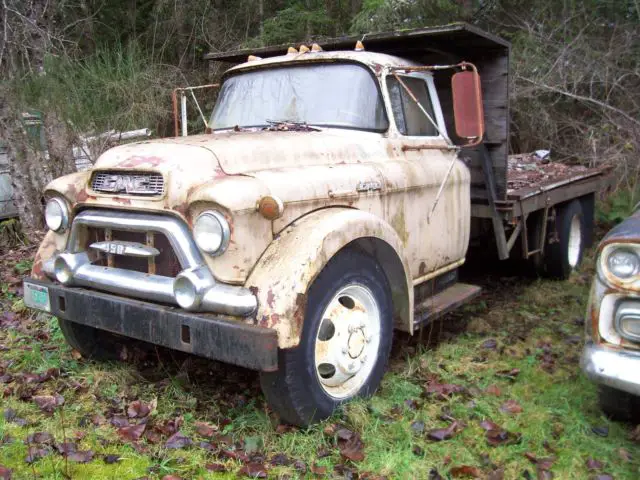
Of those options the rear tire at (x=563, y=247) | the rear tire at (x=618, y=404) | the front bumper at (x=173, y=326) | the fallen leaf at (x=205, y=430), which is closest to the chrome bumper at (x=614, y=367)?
the rear tire at (x=618, y=404)

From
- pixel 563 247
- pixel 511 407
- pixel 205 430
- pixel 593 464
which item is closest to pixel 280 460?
pixel 205 430

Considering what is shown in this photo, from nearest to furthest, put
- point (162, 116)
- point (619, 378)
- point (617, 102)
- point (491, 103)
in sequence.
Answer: point (619, 378), point (491, 103), point (162, 116), point (617, 102)

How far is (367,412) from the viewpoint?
11.5 feet

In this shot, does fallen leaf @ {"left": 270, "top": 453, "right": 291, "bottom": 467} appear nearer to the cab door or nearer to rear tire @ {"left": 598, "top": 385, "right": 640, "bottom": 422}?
the cab door

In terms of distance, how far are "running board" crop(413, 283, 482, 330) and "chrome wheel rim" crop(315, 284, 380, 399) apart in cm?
53

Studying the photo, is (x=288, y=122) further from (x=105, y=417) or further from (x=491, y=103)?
(x=105, y=417)

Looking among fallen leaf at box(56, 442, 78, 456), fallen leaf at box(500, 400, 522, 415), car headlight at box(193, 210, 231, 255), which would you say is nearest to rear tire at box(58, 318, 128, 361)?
fallen leaf at box(56, 442, 78, 456)

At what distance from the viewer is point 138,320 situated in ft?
10.6

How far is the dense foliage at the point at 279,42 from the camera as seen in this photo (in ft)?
22.9

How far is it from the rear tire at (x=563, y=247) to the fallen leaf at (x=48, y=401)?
4949mm

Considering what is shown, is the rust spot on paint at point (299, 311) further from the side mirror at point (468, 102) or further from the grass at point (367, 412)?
the side mirror at point (468, 102)

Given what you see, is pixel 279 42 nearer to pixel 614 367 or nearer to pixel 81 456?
pixel 81 456

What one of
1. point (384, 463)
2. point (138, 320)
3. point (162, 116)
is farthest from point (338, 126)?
point (162, 116)

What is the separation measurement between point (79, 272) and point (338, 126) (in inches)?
75.2
